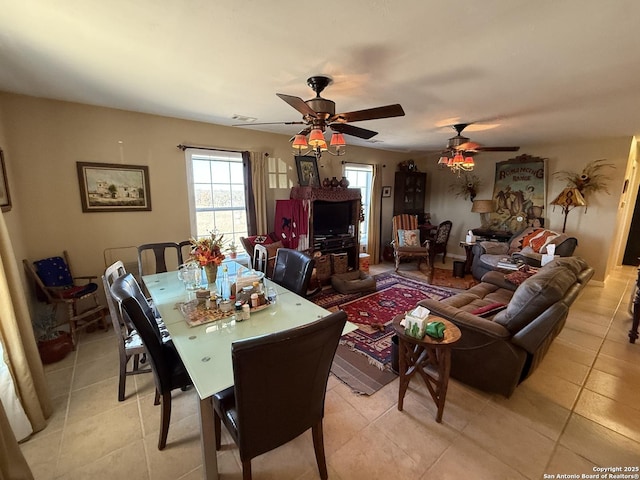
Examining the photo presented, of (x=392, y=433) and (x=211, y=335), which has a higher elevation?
(x=211, y=335)

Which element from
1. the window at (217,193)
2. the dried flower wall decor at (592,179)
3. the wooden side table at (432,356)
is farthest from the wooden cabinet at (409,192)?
the wooden side table at (432,356)

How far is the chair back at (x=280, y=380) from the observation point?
1.00 meters

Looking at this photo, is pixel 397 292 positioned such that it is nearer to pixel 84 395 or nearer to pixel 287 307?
pixel 287 307

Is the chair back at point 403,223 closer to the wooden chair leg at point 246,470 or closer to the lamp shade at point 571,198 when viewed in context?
the lamp shade at point 571,198

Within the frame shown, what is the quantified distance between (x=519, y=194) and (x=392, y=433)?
18.0ft

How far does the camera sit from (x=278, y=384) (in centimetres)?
112

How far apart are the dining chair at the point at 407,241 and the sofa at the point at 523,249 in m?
0.88

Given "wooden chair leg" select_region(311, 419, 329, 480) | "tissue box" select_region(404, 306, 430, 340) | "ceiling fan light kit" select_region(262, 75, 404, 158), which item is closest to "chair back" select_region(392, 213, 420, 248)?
"ceiling fan light kit" select_region(262, 75, 404, 158)

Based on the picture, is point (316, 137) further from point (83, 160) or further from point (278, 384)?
point (83, 160)

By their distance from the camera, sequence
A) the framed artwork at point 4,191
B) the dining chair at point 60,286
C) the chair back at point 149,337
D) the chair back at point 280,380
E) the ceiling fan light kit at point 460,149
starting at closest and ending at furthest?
the chair back at point 280,380 → the chair back at point 149,337 → the framed artwork at point 4,191 → the dining chair at point 60,286 → the ceiling fan light kit at point 460,149

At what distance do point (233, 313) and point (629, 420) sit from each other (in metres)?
2.82

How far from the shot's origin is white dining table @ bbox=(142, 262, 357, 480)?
1202 mm

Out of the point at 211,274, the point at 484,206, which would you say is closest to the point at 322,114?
the point at 211,274

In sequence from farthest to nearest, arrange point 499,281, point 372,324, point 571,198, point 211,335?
point 571,198 → point 499,281 → point 372,324 → point 211,335
